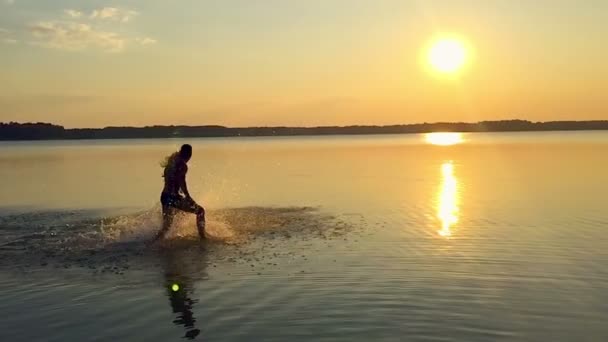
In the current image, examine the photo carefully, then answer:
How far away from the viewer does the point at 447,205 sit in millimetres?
24719

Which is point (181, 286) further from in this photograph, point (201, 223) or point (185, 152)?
point (185, 152)

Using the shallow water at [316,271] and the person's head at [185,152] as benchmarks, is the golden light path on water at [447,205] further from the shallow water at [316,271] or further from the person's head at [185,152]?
the person's head at [185,152]

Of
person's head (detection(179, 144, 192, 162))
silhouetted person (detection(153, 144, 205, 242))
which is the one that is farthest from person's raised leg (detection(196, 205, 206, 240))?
person's head (detection(179, 144, 192, 162))

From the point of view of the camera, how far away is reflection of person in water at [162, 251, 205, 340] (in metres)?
9.84

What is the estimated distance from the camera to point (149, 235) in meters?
17.5

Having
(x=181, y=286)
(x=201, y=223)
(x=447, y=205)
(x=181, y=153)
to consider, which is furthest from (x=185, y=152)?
(x=447, y=205)

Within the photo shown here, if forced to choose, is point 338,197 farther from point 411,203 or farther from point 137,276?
point 137,276

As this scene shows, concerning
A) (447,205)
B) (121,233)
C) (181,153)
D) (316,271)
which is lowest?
(447,205)

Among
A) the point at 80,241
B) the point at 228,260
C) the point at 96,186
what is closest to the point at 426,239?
the point at 228,260

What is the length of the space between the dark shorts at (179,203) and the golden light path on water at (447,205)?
7036mm

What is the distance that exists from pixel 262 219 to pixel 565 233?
31.0 ft

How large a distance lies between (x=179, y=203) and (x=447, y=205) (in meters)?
12.0

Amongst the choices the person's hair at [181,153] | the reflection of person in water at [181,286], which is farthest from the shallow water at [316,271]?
the person's hair at [181,153]

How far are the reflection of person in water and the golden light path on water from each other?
24.9 feet
